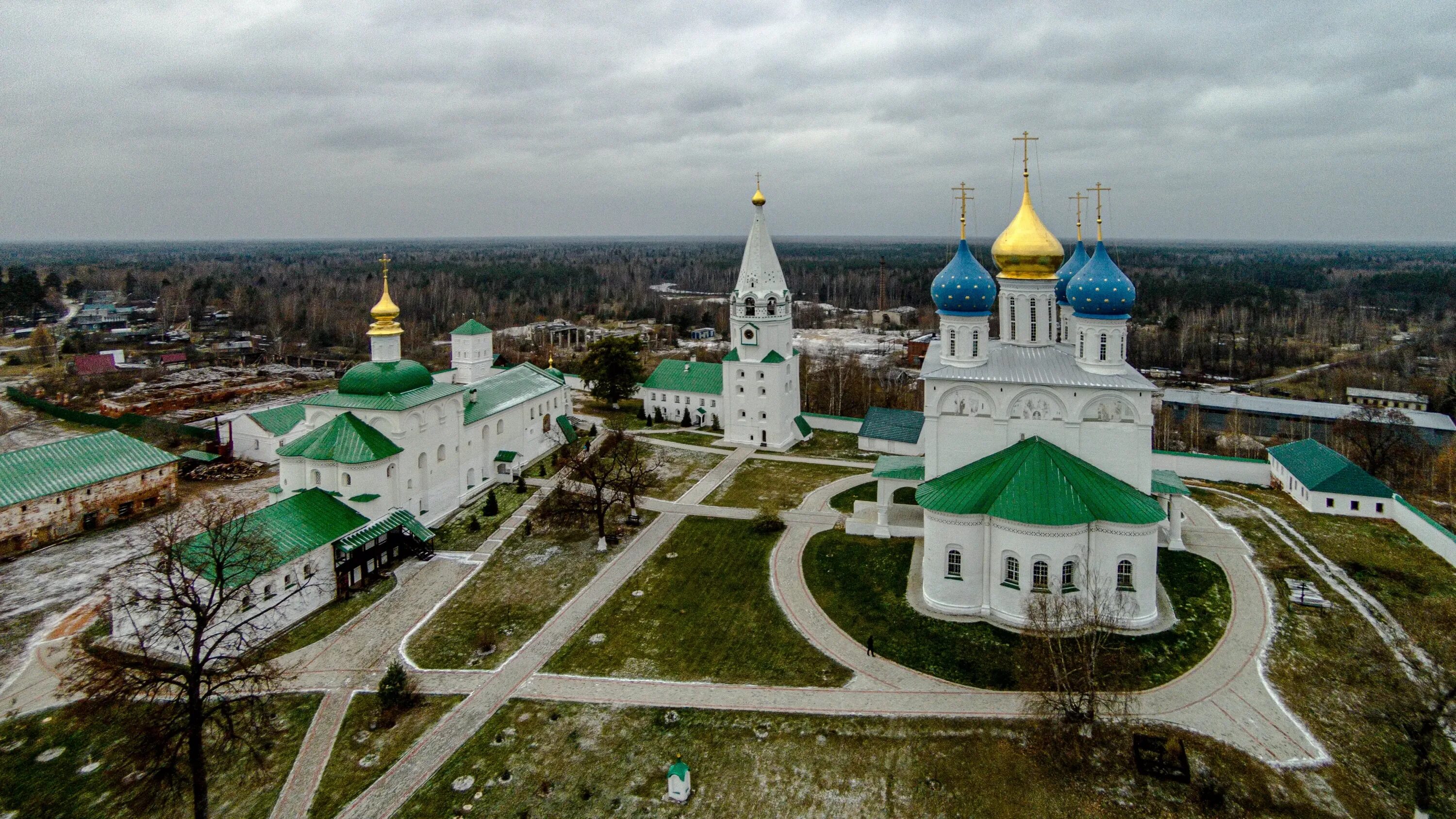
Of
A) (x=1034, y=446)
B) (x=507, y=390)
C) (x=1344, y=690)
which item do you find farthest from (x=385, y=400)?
(x=1344, y=690)

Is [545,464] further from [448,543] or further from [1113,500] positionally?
[1113,500]

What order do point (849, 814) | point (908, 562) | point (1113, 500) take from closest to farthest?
point (849, 814)
point (1113, 500)
point (908, 562)

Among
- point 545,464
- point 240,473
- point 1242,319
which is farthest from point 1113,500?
point 1242,319

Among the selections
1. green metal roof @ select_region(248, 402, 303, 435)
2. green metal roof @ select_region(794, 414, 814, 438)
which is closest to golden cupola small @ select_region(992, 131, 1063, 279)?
green metal roof @ select_region(794, 414, 814, 438)

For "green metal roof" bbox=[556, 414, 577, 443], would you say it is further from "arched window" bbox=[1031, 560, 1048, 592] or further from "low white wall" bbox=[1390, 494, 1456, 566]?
"low white wall" bbox=[1390, 494, 1456, 566]

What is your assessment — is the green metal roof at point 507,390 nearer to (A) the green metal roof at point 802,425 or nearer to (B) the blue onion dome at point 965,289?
(A) the green metal roof at point 802,425

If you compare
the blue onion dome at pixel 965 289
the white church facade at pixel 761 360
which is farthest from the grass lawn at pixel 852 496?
the blue onion dome at pixel 965 289
